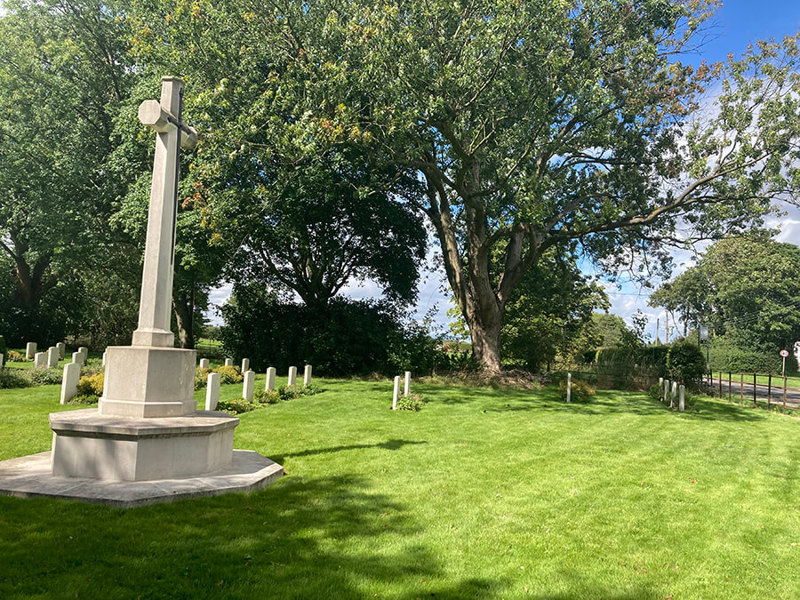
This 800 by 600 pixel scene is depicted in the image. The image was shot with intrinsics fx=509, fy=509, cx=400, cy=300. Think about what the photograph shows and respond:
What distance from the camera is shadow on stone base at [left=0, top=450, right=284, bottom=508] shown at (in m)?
5.11

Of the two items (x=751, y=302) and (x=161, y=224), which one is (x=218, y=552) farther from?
(x=751, y=302)

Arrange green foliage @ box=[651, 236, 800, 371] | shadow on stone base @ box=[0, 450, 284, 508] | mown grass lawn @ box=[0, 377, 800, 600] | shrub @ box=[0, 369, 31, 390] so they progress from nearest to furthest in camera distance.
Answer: mown grass lawn @ box=[0, 377, 800, 600] < shadow on stone base @ box=[0, 450, 284, 508] < shrub @ box=[0, 369, 31, 390] < green foliage @ box=[651, 236, 800, 371]

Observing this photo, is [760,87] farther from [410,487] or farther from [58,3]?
[58,3]

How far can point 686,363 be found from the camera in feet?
74.0

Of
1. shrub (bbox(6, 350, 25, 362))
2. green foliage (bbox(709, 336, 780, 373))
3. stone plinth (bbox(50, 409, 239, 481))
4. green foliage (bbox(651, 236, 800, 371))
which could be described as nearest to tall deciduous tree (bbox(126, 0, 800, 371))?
stone plinth (bbox(50, 409, 239, 481))

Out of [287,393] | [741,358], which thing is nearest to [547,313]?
[287,393]

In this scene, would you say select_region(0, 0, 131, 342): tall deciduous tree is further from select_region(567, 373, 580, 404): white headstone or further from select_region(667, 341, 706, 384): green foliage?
select_region(667, 341, 706, 384): green foliage

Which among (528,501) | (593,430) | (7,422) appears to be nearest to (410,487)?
(528,501)

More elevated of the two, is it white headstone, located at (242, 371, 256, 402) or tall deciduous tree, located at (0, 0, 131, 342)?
tall deciduous tree, located at (0, 0, 131, 342)

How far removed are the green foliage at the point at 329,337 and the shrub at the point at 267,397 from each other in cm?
731

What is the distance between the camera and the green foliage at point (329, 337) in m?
21.6

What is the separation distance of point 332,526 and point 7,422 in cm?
790

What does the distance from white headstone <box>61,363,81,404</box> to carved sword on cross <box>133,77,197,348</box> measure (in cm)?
668

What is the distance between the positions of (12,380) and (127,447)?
11793mm
